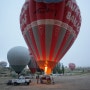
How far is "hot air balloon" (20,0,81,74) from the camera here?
27.0 m

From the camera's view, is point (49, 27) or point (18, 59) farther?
point (18, 59)

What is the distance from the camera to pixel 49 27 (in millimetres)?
27312

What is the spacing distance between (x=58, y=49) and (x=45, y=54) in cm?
152

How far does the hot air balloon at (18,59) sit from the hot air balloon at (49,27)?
19.0 metres

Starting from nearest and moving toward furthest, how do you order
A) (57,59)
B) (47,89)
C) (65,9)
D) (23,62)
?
(47,89) < (65,9) < (57,59) < (23,62)

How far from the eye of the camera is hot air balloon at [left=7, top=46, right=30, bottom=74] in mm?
48188

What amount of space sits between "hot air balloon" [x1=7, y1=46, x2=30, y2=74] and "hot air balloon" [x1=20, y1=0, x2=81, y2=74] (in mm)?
18970

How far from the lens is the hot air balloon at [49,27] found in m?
27.0

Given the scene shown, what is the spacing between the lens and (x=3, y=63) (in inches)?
4638

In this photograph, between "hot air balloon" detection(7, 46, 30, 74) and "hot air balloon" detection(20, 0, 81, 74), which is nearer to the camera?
"hot air balloon" detection(20, 0, 81, 74)

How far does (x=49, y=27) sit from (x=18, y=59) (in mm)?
22018

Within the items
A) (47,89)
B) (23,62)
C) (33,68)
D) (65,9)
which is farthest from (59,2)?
(33,68)

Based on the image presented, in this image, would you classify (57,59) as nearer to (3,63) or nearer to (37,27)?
(37,27)

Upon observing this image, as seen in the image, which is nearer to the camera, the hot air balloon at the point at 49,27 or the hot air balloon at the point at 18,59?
the hot air balloon at the point at 49,27
